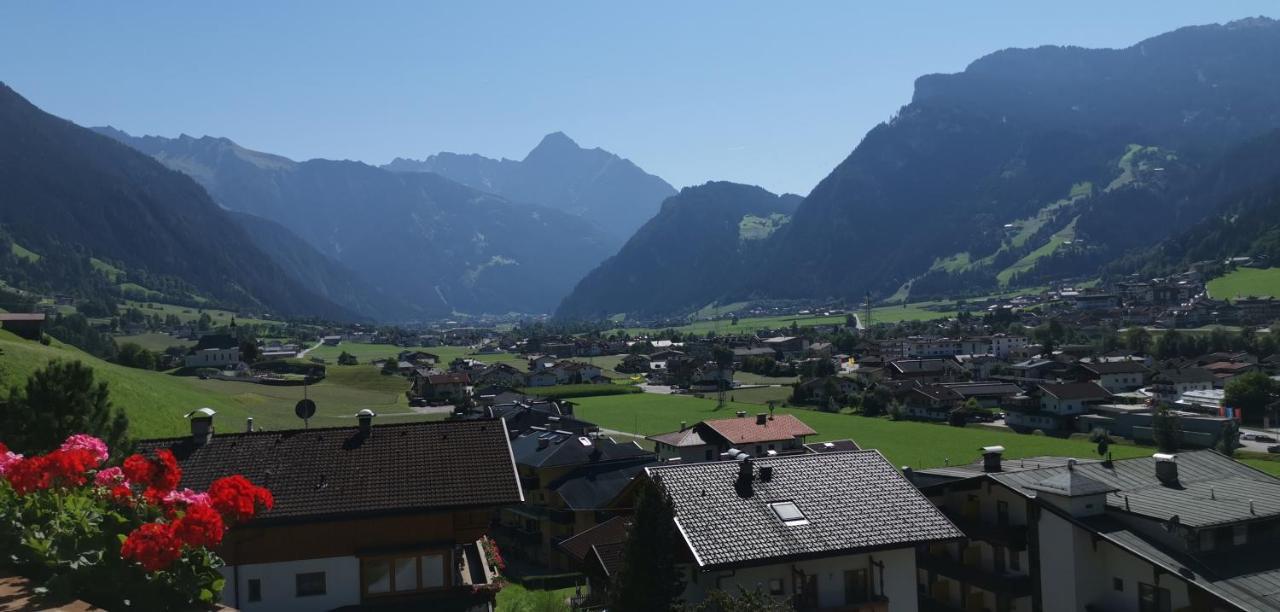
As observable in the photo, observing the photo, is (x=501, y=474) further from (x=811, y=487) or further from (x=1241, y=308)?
(x=1241, y=308)

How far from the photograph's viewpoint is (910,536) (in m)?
20.6

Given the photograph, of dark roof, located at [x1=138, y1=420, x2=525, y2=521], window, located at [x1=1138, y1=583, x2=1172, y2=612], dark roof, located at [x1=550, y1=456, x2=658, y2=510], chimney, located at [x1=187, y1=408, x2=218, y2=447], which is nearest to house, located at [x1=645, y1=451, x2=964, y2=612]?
dark roof, located at [x1=138, y1=420, x2=525, y2=521]

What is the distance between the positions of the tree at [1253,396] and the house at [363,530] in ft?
278

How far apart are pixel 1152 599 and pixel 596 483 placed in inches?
994

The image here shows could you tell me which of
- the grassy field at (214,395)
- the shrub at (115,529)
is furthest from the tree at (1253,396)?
the shrub at (115,529)

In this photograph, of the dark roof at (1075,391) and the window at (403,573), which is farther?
the dark roof at (1075,391)

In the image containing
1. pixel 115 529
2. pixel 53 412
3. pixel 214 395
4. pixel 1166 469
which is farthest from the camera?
pixel 214 395

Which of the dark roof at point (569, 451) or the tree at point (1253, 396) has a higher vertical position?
the dark roof at point (569, 451)

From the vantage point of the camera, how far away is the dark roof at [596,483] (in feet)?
133

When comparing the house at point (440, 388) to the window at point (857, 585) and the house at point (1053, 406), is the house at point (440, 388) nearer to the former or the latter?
the house at point (1053, 406)

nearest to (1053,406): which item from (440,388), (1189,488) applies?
(440,388)

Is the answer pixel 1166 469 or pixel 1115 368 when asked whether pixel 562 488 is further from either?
pixel 1115 368

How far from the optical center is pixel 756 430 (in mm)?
58469

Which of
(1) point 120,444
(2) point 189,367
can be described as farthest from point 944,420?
(2) point 189,367
